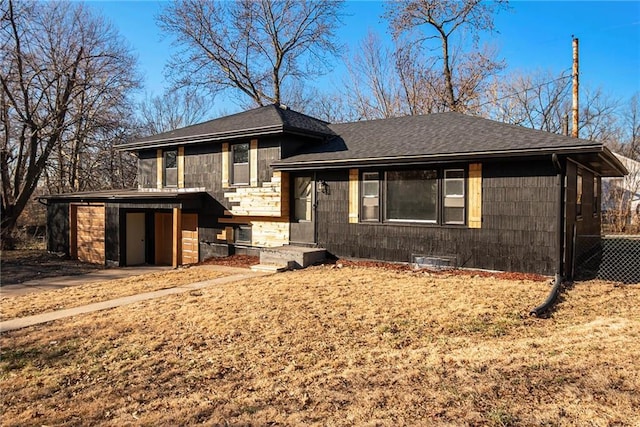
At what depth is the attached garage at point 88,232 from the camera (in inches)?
653

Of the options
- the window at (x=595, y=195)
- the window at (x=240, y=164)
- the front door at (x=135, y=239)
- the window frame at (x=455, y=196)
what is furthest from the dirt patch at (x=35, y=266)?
the window at (x=595, y=195)

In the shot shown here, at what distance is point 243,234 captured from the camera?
15.0 meters

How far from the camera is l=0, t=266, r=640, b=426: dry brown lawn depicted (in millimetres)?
3793

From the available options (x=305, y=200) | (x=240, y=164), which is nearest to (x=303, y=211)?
(x=305, y=200)

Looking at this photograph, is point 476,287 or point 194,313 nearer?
point 194,313

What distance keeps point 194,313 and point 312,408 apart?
12.9ft

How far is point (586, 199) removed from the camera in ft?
A: 43.1

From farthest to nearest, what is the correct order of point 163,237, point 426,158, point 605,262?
point 163,237 → point 605,262 → point 426,158

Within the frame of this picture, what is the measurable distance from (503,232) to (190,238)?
36.3ft

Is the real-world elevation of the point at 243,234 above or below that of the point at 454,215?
below

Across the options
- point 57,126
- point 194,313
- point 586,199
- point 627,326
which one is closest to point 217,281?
point 194,313

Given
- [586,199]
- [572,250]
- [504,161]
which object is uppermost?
[504,161]

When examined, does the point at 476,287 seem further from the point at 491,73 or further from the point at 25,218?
the point at 25,218

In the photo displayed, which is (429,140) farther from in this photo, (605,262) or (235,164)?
(235,164)
